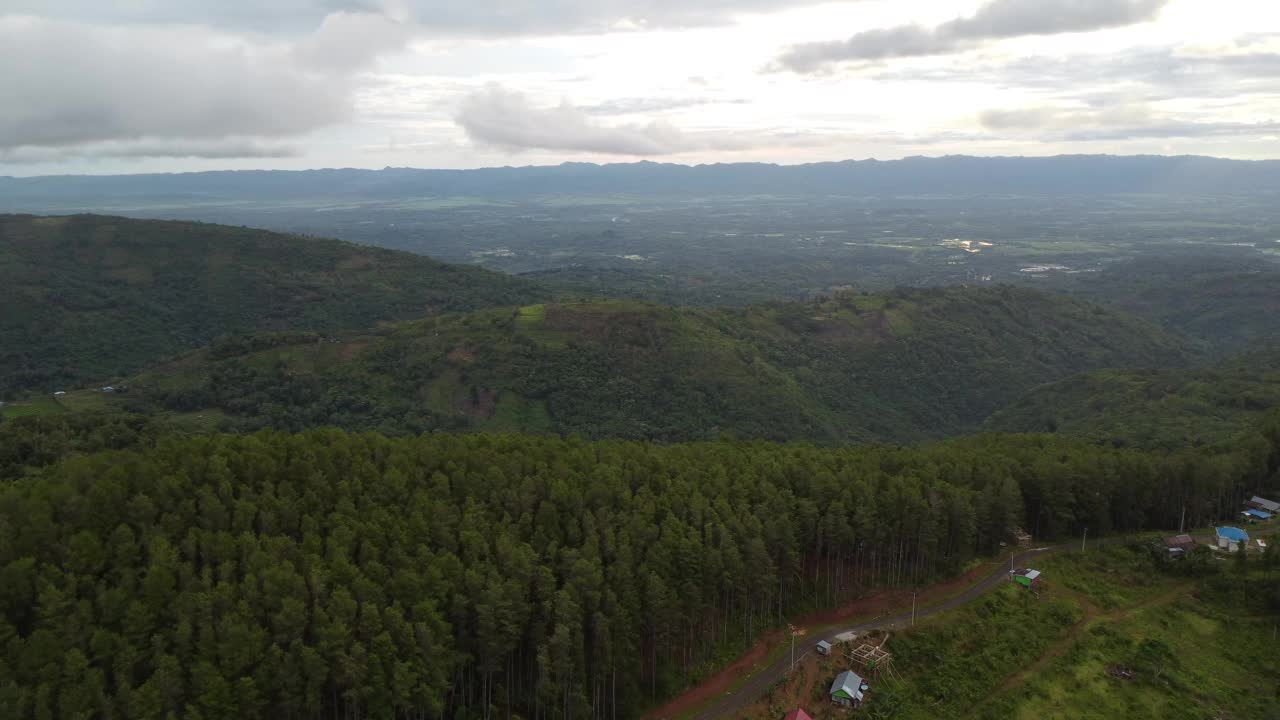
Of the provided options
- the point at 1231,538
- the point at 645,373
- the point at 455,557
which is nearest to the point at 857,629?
the point at 455,557

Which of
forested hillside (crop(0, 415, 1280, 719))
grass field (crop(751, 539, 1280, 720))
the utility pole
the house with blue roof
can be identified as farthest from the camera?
the house with blue roof

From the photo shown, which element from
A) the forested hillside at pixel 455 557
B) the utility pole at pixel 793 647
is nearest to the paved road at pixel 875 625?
the utility pole at pixel 793 647

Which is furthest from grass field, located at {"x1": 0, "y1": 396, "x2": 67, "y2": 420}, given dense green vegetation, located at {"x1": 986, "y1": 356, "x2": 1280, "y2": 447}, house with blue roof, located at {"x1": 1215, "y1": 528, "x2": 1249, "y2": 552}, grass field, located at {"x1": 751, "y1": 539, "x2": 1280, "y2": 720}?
dense green vegetation, located at {"x1": 986, "y1": 356, "x2": 1280, "y2": 447}

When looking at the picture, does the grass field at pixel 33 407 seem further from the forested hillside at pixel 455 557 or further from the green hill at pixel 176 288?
the forested hillside at pixel 455 557

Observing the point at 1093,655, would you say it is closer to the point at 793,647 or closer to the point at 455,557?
the point at 793,647

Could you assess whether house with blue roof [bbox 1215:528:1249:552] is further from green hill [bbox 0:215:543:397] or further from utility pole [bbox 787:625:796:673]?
green hill [bbox 0:215:543:397]
